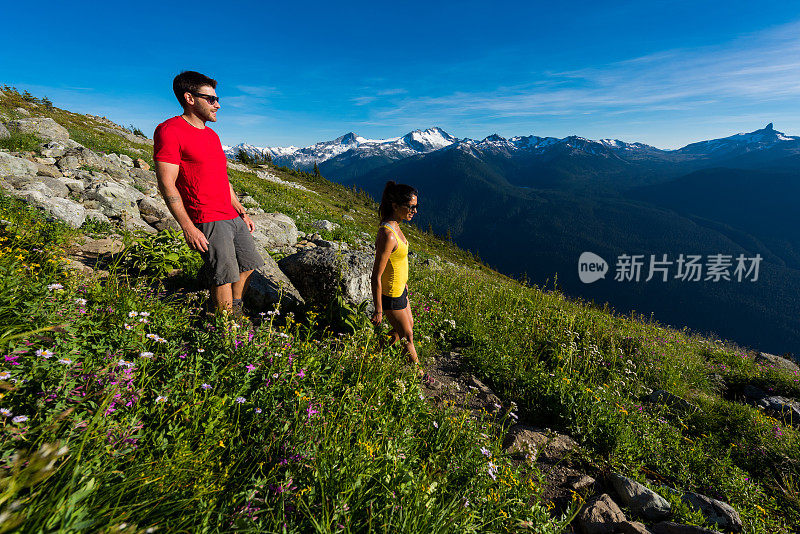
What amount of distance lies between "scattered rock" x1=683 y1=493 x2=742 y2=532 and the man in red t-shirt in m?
5.74

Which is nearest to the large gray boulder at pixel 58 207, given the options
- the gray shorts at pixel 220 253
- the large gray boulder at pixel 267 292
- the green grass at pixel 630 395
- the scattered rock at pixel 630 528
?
the large gray boulder at pixel 267 292

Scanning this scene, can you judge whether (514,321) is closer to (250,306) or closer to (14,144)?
(250,306)

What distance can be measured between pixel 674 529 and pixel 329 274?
5.47 m

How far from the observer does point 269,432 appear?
2496 millimetres

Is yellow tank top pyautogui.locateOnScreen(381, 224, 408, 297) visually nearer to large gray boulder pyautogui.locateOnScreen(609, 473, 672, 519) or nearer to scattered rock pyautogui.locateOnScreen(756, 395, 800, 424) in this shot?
large gray boulder pyautogui.locateOnScreen(609, 473, 672, 519)

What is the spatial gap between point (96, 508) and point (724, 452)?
284 inches

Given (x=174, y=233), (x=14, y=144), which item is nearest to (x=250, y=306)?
(x=174, y=233)

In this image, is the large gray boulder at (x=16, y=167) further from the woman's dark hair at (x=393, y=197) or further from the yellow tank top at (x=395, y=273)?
the yellow tank top at (x=395, y=273)

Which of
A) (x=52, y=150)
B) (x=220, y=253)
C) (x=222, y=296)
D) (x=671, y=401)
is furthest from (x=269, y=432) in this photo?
(x=52, y=150)

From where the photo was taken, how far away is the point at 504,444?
13.4 feet

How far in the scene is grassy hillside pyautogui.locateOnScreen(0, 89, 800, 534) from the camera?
5.52 feet

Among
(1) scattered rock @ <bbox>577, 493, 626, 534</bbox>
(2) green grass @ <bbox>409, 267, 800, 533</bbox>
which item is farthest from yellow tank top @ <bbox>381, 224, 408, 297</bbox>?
(1) scattered rock @ <bbox>577, 493, 626, 534</bbox>

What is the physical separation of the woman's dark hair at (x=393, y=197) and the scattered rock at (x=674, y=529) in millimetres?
4436

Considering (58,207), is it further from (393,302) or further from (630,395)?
(630,395)
